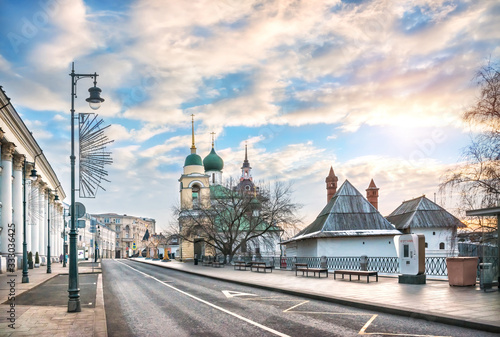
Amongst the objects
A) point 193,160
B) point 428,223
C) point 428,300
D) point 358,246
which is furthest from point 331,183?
point 428,300

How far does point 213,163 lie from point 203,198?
3476 centimetres

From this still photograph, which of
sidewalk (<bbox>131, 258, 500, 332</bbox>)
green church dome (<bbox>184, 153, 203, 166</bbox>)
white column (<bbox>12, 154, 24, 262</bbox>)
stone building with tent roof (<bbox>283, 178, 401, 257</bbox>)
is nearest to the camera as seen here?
sidewalk (<bbox>131, 258, 500, 332</bbox>)

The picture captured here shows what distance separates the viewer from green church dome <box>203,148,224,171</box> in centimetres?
10050

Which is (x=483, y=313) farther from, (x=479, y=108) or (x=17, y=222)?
(x=17, y=222)

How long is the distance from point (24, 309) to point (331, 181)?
91.0 meters

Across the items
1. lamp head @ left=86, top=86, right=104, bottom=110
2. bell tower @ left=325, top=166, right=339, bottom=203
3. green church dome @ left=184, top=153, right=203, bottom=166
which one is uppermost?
green church dome @ left=184, top=153, right=203, bottom=166

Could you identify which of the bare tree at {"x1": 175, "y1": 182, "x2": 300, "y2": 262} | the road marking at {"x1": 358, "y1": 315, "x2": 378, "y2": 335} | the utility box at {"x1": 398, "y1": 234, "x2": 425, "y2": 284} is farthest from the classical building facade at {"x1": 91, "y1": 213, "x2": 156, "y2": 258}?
the road marking at {"x1": 358, "y1": 315, "x2": 378, "y2": 335}

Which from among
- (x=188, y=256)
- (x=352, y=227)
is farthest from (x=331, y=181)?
(x=352, y=227)

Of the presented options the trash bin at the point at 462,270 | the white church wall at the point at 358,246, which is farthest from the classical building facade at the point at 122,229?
the trash bin at the point at 462,270

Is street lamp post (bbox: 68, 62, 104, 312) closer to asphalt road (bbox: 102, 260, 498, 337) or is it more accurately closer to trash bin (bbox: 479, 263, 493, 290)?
asphalt road (bbox: 102, 260, 498, 337)

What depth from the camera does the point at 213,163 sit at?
100 metres

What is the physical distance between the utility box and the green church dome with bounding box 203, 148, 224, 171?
79845 mm

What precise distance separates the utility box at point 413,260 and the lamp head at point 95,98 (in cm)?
1404

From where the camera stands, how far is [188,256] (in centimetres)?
8600
